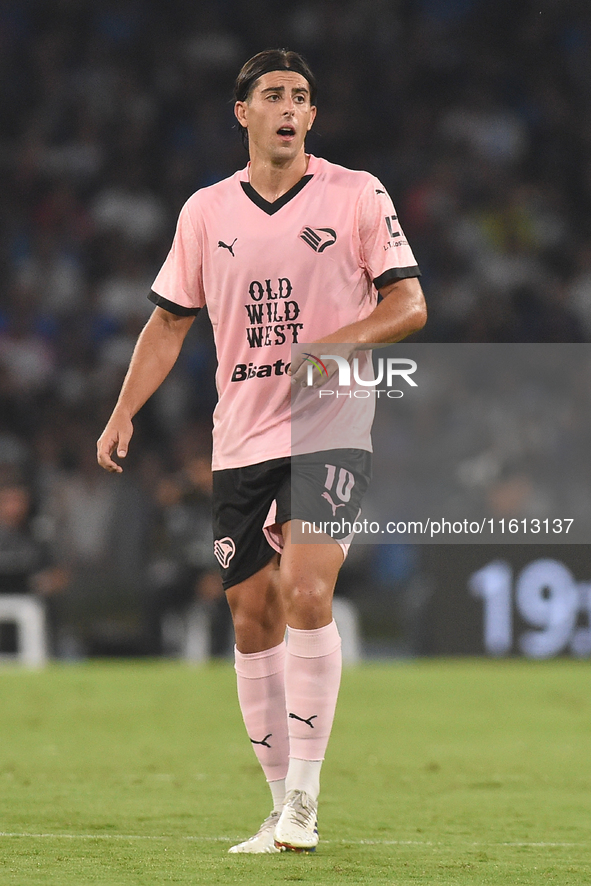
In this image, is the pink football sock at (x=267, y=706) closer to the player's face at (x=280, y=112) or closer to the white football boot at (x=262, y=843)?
the white football boot at (x=262, y=843)

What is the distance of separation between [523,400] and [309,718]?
24.7ft

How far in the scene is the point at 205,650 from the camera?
10.6 m

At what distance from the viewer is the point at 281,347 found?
406 centimetres

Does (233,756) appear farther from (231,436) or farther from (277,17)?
(277,17)

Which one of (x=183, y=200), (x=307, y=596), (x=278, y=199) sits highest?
(x=183, y=200)

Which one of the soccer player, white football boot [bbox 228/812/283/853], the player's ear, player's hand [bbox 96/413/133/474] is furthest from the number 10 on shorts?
the player's ear

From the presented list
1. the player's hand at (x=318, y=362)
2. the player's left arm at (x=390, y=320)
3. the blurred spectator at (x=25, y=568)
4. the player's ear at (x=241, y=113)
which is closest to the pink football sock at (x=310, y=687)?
the player's hand at (x=318, y=362)

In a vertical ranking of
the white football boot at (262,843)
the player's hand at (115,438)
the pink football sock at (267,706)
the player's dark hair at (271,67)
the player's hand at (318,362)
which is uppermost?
the player's dark hair at (271,67)

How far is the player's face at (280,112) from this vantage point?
4.08 m

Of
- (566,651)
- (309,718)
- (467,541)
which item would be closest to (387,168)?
(467,541)

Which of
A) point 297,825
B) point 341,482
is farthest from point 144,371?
point 297,825

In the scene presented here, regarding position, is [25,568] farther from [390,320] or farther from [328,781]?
[390,320]

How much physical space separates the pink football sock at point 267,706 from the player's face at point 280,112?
4.91 ft

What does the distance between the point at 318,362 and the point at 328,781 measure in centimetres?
221
